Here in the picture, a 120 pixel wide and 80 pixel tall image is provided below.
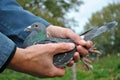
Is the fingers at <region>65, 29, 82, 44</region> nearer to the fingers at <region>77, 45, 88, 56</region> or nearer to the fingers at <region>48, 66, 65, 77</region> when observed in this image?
the fingers at <region>77, 45, 88, 56</region>

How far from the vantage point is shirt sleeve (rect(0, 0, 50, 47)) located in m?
2.85

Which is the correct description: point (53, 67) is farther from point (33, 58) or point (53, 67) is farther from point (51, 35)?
point (51, 35)

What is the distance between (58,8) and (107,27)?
24013mm

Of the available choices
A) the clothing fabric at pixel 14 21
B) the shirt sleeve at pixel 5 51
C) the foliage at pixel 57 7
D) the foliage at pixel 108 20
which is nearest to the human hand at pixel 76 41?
the clothing fabric at pixel 14 21

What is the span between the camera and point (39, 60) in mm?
2258

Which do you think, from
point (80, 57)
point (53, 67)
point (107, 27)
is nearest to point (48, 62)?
point (53, 67)

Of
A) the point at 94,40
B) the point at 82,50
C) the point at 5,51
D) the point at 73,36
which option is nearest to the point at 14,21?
the point at 73,36

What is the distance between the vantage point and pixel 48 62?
7.52 feet

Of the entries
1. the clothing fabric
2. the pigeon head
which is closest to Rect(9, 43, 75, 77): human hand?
the pigeon head

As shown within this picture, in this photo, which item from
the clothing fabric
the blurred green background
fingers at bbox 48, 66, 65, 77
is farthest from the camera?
the blurred green background

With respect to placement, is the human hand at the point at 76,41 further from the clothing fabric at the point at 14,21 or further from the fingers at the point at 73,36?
the clothing fabric at the point at 14,21

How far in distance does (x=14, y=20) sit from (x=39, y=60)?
2.33 feet

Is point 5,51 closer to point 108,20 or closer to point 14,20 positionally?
point 14,20

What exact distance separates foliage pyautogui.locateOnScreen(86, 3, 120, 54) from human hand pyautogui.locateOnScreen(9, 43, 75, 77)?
38267mm
